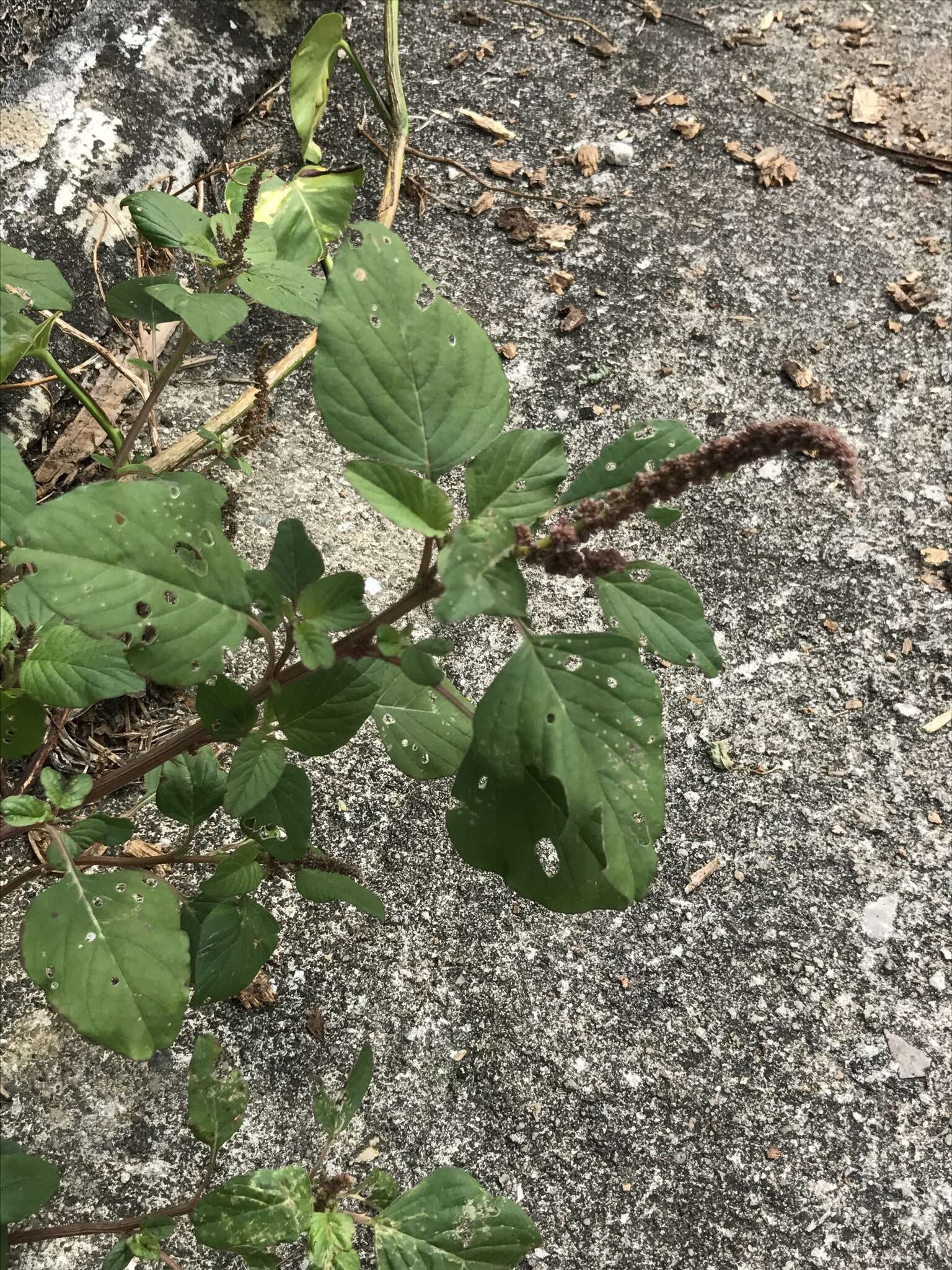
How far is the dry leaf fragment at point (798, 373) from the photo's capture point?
192 centimetres

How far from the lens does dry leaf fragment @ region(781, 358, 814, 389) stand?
1.92 m

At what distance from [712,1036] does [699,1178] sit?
18 centimetres

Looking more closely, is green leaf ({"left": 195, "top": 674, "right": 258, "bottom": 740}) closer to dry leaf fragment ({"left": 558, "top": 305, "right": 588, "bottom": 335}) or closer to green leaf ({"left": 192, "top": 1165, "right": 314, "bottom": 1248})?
green leaf ({"left": 192, "top": 1165, "right": 314, "bottom": 1248})

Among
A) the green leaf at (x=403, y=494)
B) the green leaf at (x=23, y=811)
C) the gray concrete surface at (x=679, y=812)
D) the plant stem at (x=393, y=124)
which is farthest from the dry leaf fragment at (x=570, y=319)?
the green leaf at (x=23, y=811)

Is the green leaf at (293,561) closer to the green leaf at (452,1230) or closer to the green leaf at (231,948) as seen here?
the green leaf at (231,948)

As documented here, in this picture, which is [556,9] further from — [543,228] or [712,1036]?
[712,1036]

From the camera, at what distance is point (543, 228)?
208cm

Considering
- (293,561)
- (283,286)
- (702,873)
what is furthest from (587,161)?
(293,561)

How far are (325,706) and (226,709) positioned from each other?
0.09m

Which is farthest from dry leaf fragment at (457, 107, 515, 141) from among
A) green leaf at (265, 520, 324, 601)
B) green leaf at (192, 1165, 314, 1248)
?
green leaf at (192, 1165, 314, 1248)

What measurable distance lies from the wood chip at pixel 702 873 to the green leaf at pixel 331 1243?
0.75 meters

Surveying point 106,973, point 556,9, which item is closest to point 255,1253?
point 106,973

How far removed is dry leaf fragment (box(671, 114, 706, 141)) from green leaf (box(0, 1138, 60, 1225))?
Answer: 7.44 ft

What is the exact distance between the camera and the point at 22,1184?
0.85 meters
